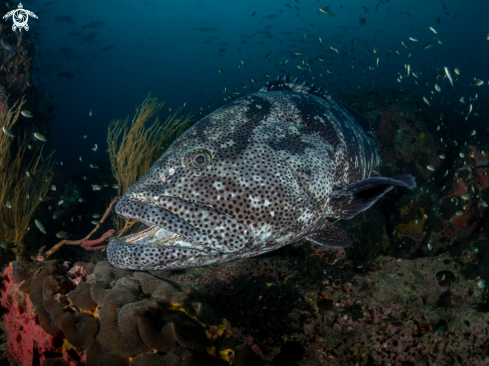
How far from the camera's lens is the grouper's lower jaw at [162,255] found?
2.12 metres

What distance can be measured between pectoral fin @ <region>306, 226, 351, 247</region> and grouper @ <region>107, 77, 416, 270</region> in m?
0.35

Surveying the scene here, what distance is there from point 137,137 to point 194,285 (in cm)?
455

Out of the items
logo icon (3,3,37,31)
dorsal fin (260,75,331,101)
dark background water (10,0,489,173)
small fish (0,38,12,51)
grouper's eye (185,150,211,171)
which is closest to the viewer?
grouper's eye (185,150,211,171)

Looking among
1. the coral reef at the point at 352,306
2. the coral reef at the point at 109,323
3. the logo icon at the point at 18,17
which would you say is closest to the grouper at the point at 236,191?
the coral reef at the point at 109,323

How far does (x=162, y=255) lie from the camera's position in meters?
2.12

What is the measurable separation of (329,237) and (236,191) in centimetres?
184

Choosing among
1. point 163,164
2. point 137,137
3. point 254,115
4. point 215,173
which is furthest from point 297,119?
point 137,137

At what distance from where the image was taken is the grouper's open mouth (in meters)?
2.05

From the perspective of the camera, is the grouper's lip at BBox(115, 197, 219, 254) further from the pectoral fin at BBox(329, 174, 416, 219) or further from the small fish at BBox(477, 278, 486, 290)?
the small fish at BBox(477, 278, 486, 290)

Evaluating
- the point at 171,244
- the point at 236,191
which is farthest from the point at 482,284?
the point at 171,244

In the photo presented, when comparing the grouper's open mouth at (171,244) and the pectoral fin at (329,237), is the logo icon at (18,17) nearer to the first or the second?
the grouper's open mouth at (171,244)

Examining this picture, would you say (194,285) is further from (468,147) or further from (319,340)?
(468,147)

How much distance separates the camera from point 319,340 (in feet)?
9.98

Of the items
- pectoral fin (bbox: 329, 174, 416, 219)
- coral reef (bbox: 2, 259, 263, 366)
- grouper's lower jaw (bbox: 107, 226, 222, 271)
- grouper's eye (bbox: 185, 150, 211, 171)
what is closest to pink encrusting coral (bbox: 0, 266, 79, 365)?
coral reef (bbox: 2, 259, 263, 366)
